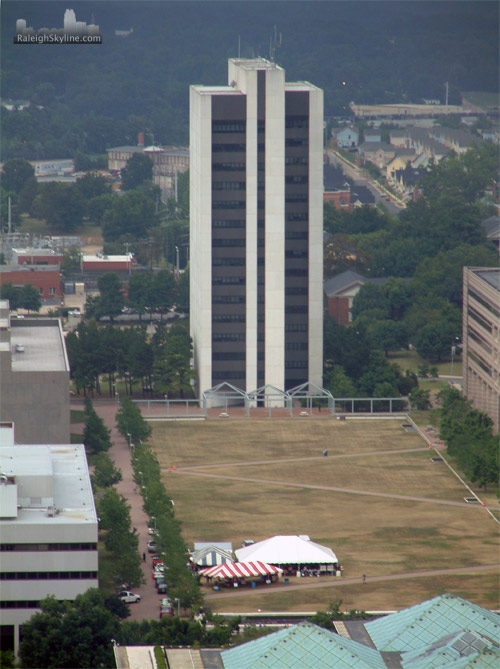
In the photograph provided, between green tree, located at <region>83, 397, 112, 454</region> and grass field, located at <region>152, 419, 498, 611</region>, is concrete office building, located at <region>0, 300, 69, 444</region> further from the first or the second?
grass field, located at <region>152, 419, 498, 611</region>

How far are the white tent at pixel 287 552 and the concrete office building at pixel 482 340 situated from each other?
2701 cm

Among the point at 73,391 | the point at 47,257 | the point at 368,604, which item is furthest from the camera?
the point at 47,257

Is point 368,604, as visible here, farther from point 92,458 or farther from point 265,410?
point 265,410

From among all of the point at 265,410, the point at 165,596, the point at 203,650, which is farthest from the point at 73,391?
the point at 203,650

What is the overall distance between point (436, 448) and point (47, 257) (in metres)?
71.4

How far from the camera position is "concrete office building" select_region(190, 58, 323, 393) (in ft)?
383

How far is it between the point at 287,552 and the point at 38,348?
26.9 meters

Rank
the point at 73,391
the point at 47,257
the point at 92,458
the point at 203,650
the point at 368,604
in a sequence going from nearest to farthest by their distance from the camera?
the point at 203,650 < the point at 368,604 < the point at 92,458 < the point at 73,391 < the point at 47,257

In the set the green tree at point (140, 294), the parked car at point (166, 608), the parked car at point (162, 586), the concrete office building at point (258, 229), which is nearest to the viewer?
the parked car at point (166, 608)

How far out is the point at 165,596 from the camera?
80375 millimetres

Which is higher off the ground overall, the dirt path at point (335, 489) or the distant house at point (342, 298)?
the distant house at point (342, 298)

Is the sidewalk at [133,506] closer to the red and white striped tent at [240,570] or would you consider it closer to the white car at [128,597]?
the white car at [128,597]

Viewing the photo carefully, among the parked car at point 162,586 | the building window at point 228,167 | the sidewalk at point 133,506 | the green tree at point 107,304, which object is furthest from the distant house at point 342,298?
the parked car at point 162,586

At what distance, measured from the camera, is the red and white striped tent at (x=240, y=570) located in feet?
270
